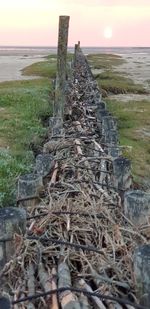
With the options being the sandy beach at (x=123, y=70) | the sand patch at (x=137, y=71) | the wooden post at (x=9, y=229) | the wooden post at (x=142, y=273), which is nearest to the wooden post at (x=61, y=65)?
the wooden post at (x=9, y=229)

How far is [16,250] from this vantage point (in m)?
3.92

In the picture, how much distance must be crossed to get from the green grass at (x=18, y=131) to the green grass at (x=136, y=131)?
6.53ft

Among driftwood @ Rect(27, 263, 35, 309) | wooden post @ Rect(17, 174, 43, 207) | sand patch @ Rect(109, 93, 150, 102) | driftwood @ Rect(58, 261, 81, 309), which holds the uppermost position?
wooden post @ Rect(17, 174, 43, 207)

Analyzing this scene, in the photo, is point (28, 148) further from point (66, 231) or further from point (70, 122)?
point (66, 231)

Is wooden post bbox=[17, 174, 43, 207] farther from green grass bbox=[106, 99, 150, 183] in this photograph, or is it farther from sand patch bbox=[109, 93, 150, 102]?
sand patch bbox=[109, 93, 150, 102]

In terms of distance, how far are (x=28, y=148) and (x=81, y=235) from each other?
6.83 metres

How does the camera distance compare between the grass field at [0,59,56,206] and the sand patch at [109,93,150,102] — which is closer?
the grass field at [0,59,56,206]

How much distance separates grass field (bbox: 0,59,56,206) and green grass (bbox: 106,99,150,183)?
1.98 meters

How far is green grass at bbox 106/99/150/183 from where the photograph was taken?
11.0m

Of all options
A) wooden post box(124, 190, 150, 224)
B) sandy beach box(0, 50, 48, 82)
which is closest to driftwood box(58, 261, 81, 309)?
wooden post box(124, 190, 150, 224)

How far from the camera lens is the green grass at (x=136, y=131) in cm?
1096

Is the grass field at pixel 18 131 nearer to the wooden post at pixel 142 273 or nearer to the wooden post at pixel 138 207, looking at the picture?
the wooden post at pixel 138 207

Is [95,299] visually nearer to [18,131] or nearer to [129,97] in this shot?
[18,131]

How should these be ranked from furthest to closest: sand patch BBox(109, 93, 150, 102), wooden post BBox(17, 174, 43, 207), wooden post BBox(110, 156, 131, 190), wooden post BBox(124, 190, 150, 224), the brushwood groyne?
sand patch BBox(109, 93, 150, 102) → wooden post BBox(110, 156, 131, 190) → wooden post BBox(17, 174, 43, 207) → wooden post BBox(124, 190, 150, 224) → the brushwood groyne
